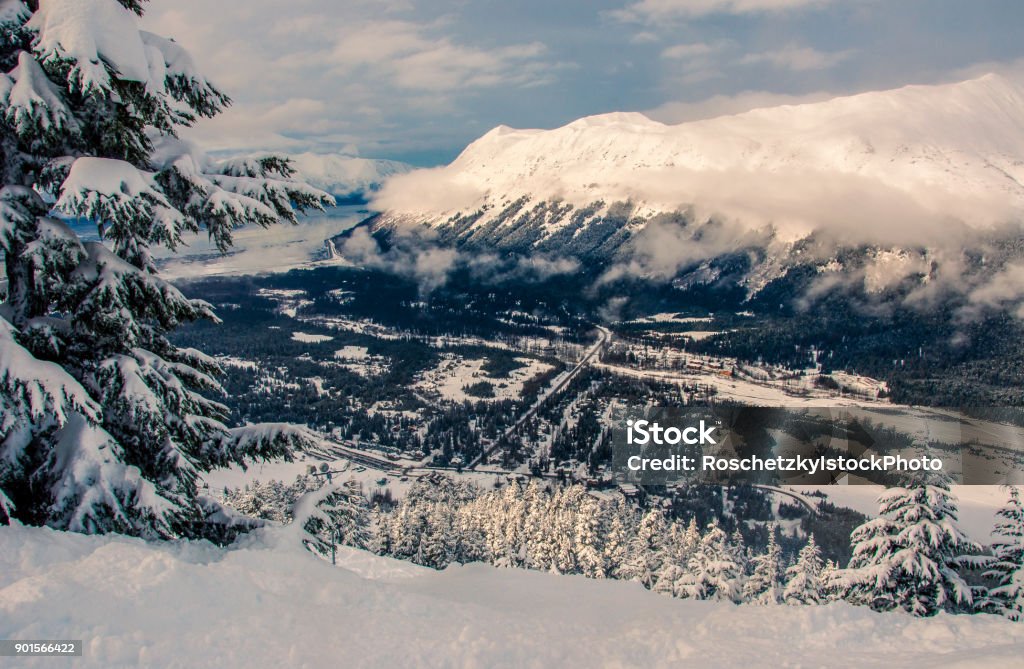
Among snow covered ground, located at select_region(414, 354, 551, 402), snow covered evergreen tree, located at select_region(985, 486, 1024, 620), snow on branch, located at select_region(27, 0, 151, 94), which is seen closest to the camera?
snow on branch, located at select_region(27, 0, 151, 94)

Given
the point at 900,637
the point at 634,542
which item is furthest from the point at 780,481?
the point at 900,637

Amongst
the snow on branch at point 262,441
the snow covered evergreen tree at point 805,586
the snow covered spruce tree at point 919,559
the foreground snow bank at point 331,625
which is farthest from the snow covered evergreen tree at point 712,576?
the snow on branch at point 262,441

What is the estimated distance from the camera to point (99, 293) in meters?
6.80

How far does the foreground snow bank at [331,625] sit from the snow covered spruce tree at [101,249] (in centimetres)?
72

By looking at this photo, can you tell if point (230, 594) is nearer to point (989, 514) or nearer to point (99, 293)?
point (99, 293)

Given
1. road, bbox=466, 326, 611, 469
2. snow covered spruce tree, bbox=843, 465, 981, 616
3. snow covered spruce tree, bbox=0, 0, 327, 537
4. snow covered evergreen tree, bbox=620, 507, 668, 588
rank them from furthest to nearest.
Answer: road, bbox=466, 326, 611, 469 → snow covered evergreen tree, bbox=620, 507, 668, 588 → snow covered spruce tree, bbox=843, 465, 981, 616 → snow covered spruce tree, bbox=0, 0, 327, 537

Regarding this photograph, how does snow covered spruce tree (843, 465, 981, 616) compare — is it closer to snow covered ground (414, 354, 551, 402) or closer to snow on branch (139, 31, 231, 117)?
snow on branch (139, 31, 231, 117)

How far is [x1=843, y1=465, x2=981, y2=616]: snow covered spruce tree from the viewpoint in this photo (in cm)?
1697

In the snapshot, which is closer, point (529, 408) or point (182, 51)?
point (182, 51)

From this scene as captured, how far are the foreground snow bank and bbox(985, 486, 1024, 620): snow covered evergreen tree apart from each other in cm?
1291

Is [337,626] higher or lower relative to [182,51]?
lower

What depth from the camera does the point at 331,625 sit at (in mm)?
6762

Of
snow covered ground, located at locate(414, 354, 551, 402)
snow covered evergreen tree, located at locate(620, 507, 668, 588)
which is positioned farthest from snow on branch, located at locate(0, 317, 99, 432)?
snow covered ground, located at locate(414, 354, 551, 402)

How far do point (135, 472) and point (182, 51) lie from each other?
17.5 feet
